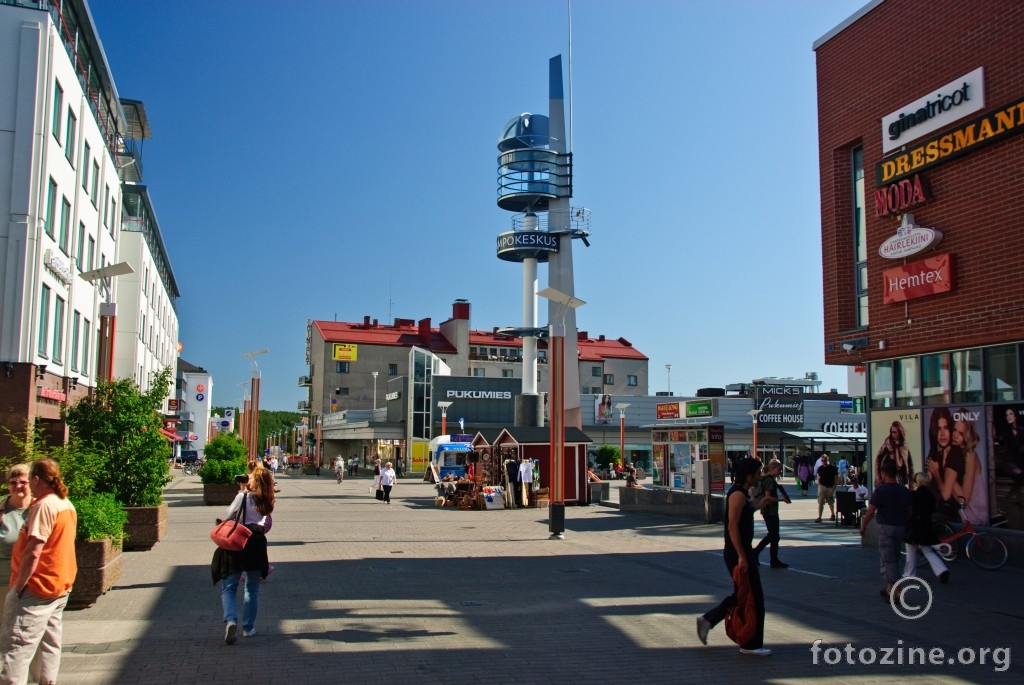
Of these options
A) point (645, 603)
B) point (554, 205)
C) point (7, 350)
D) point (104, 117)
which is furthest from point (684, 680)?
point (554, 205)

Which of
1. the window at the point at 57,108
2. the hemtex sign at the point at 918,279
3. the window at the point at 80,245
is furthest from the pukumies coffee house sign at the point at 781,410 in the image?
the window at the point at 57,108

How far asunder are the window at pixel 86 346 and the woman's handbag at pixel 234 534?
76.5 feet

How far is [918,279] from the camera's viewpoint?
15797mm

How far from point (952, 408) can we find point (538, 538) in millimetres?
8355

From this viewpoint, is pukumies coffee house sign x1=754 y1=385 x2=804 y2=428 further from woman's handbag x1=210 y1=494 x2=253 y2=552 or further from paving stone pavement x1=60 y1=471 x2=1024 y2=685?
woman's handbag x1=210 y1=494 x2=253 y2=552

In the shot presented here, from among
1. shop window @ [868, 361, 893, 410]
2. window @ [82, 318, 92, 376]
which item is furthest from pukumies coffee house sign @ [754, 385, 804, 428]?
shop window @ [868, 361, 893, 410]

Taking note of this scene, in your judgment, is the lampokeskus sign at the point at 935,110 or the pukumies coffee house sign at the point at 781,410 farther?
the pukumies coffee house sign at the point at 781,410

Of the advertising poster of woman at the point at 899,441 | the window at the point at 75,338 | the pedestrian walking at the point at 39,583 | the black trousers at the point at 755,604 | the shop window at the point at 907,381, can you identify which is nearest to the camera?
the pedestrian walking at the point at 39,583

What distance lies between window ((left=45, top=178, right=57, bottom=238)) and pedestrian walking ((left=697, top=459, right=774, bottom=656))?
69.6ft

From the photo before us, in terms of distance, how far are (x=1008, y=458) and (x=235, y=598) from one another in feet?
38.7

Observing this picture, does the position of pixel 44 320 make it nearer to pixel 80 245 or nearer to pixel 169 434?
pixel 80 245

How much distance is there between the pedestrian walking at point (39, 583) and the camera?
6.34 metres

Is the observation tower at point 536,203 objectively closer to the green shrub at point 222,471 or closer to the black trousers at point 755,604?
the green shrub at point 222,471

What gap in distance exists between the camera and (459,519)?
24.6 meters
